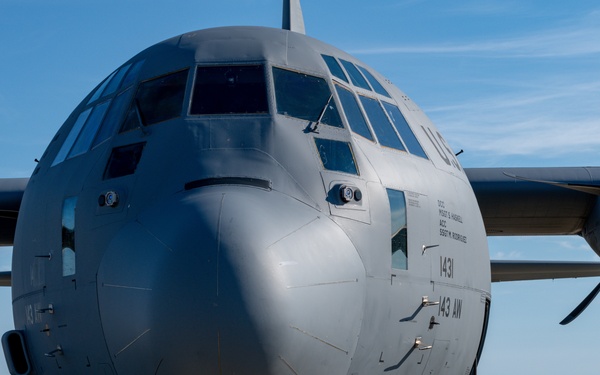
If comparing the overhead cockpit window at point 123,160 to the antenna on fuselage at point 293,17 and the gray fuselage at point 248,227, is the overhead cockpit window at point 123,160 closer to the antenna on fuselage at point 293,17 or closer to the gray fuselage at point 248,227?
the gray fuselage at point 248,227

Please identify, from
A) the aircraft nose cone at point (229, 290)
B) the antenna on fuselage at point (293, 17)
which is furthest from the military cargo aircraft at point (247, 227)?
the antenna on fuselage at point (293, 17)

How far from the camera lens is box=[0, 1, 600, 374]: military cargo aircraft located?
646 cm

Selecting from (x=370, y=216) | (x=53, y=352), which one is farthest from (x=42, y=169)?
(x=370, y=216)

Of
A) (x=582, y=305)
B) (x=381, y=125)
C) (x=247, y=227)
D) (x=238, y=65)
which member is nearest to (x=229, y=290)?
(x=247, y=227)

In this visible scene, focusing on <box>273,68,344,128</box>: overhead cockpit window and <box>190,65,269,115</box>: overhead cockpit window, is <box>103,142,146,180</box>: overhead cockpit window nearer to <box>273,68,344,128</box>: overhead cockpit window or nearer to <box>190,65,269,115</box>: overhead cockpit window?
<box>190,65,269,115</box>: overhead cockpit window

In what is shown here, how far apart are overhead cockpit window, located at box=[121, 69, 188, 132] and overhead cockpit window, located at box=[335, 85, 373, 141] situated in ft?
4.63

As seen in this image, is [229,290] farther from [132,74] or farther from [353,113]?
[132,74]

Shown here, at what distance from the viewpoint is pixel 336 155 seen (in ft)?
26.6

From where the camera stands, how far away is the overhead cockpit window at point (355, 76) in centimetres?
942

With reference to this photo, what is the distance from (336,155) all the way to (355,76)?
165cm

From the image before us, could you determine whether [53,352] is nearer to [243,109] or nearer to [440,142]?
[243,109]

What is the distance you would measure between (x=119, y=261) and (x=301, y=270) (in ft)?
4.58

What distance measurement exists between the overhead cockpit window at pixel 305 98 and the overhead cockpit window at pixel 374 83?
105 cm

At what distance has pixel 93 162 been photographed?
8.41 meters
